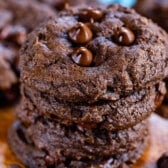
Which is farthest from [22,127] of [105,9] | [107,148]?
[105,9]

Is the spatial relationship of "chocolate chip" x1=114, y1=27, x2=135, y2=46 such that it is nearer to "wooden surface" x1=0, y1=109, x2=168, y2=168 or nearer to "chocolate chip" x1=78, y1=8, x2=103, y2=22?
"chocolate chip" x1=78, y1=8, x2=103, y2=22

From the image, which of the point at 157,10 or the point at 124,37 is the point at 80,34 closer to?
the point at 124,37

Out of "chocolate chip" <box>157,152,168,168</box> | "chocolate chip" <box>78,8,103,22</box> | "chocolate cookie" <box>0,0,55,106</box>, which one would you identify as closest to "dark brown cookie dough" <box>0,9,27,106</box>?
"chocolate cookie" <box>0,0,55,106</box>

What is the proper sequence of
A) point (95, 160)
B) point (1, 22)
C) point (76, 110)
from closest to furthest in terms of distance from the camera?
point (76, 110), point (95, 160), point (1, 22)

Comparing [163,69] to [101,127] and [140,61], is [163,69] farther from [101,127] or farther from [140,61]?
[101,127]

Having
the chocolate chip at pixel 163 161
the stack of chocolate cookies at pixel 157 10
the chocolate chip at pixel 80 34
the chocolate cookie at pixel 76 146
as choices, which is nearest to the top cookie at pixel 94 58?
the chocolate chip at pixel 80 34

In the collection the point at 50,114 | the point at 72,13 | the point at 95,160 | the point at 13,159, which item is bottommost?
the point at 13,159

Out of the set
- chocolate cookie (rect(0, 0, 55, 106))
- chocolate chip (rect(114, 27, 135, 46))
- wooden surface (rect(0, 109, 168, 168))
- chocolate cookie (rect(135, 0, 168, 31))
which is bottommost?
wooden surface (rect(0, 109, 168, 168))

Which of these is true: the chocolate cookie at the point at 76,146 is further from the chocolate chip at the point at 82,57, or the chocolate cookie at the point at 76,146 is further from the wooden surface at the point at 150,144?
the chocolate chip at the point at 82,57
